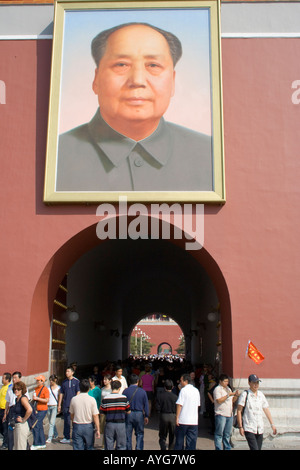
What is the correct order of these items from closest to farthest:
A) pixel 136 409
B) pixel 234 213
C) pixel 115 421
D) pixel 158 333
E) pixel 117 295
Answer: pixel 115 421 < pixel 136 409 < pixel 234 213 < pixel 117 295 < pixel 158 333

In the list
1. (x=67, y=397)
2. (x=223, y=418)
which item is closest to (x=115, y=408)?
(x=223, y=418)

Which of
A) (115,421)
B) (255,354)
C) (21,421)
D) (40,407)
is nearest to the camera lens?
(21,421)

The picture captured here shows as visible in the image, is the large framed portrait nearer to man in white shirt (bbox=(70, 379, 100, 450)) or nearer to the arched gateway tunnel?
the arched gateway tunnel

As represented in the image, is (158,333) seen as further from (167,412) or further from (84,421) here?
(84,421)

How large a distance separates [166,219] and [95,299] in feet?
24.2

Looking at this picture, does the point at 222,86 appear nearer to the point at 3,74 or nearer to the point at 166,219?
the point at 166,219

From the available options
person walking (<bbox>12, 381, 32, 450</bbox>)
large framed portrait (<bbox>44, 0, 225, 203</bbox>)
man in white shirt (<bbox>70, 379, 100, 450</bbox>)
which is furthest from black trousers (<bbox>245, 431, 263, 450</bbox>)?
large framed portrait (<bbox>44, 0, 225, 203</bbox>)

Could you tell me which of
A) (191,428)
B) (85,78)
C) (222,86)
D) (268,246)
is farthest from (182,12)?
(191,428)

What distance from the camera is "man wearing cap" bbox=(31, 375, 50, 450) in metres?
7.67

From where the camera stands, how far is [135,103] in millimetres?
9562

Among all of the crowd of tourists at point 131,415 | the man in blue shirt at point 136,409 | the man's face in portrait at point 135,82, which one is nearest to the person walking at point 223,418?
the crowd of tourists at point 131,415

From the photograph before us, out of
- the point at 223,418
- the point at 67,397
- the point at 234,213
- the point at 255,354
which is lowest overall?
the point at 223,418

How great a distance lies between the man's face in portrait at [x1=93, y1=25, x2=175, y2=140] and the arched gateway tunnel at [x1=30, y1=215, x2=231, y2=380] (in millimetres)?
2270

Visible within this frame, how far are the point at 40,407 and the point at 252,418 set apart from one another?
337cm
